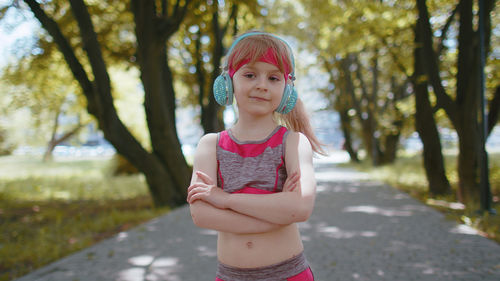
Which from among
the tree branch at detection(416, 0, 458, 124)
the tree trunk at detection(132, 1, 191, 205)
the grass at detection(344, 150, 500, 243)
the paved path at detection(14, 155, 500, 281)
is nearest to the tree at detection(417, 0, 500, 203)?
the tree branch at detection(416, 0, 458, 124)

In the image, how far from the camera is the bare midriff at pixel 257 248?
1697 mm

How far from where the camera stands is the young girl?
161cm

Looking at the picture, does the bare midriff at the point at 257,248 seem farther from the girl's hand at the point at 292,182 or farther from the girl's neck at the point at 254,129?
the girl's neck at the point at 254,129

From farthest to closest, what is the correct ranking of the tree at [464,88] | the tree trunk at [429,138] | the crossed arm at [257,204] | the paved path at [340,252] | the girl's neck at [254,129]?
1. the tree trunk at [429,138]
2. the tree at [464,88]
3. the paved path at [340,252]
4. the girl's neck at [254,129]
5. the crossed arm at [257,204]

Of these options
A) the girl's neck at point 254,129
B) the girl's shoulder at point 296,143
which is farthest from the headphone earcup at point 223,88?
the girl's shoulder at point 296,143

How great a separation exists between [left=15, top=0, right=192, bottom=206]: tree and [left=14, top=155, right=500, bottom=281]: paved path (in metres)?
1.53

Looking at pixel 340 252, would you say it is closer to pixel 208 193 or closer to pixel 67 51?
pixel 208 193

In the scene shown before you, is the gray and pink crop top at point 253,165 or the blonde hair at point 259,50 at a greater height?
the blonde hair at point 259,50

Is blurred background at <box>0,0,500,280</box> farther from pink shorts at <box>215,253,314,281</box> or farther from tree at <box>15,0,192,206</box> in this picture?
pink shorts at <box>215,253,314,281</box>

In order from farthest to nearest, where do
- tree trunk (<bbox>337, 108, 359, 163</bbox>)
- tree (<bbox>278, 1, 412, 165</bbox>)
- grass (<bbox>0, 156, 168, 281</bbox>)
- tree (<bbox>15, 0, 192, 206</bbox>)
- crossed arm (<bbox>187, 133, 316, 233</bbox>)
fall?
tree trunk (<bbox>337, 108, 359, 163</bbox>) < tree (<bbox>278, 1, 412, 165</bbox>) < tree (<bbox>15, 0, 192, 206</bbox>) < grass (<bbox>0, 156, 168, 281</bbox>) < crossed arm (<bbox>187, 133, 316, 233</bbox>)

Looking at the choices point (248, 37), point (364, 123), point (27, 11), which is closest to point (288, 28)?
point (364, 123)

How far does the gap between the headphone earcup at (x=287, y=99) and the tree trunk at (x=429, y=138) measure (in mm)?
8028

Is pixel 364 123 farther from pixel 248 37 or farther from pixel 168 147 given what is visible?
pixel 248 37

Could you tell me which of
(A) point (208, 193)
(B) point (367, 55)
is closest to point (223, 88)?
(A) point (208, 193)
